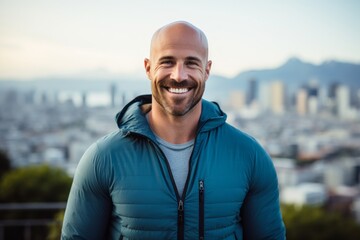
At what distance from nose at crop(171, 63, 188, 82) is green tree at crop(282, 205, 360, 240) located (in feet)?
18.9

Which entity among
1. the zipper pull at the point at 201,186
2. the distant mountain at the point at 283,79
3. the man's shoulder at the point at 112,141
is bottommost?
the zipper pull at the point at 201,186

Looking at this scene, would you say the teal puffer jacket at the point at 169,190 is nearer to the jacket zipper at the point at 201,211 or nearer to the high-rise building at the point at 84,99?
the jacket zipper at the point at 201,211

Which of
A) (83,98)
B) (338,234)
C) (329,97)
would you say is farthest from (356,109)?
(338,234)

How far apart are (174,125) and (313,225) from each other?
6234 mm

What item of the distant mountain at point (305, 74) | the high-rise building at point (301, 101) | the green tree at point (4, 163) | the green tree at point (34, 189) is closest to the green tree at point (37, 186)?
the green tree at point (34, 189)

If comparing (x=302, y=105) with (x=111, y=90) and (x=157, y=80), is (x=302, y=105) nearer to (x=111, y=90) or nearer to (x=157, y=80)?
(x=111, y=90)

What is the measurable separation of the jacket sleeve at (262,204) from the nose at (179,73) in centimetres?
27

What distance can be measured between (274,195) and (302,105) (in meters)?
23.2

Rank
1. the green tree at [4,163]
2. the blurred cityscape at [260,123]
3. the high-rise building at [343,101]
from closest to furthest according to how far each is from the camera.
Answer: the green tree at [4,163], the blurred cityscape at [260,123], the high-rise building at [343,101]

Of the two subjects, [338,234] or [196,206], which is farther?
[338,234]

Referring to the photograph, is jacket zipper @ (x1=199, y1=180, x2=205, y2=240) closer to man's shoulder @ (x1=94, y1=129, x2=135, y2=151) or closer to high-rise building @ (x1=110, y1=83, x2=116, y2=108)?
man's shoulder @ (x1=94, y1=129, x2=135, y2=151)

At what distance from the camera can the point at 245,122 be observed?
21438 millimetres

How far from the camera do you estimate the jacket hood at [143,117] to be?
3.19ft

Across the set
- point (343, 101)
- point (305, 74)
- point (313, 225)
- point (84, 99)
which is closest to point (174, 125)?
point (313, 225)
